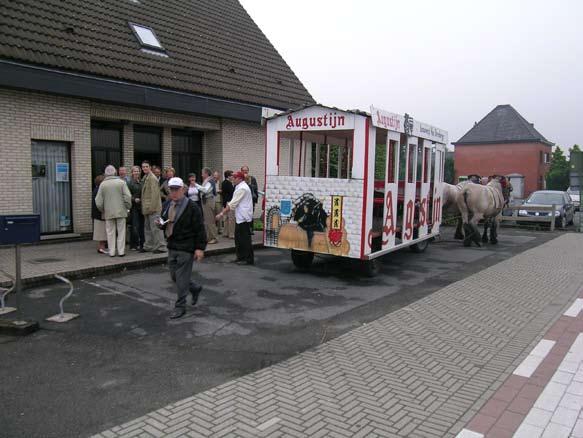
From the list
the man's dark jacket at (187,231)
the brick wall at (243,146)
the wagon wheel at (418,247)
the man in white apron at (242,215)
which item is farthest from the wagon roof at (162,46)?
the wagon wheel at (418,247)

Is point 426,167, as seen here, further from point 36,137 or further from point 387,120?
point 36,137

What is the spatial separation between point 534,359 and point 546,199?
712 inches

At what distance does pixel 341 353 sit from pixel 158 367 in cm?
191

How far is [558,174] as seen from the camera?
187 feet

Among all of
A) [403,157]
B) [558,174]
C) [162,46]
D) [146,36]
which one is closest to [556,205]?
[403,157]

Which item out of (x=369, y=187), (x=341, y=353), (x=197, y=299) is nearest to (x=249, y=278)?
(x=197, y=299)

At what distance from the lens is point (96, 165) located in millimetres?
12695

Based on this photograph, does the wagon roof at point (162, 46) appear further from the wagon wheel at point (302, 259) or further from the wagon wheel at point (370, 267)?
the wagon wheel at point (370, 267)

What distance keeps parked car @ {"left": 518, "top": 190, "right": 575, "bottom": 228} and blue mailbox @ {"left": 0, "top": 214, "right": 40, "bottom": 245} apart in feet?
60.2

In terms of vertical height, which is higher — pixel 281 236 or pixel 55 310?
pixel 281 236

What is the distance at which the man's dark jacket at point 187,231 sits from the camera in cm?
646

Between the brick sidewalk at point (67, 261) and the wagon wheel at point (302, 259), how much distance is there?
2192 millimetres

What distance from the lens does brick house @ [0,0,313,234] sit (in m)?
10.8

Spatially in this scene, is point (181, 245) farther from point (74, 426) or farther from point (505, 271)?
point (505, 271)
